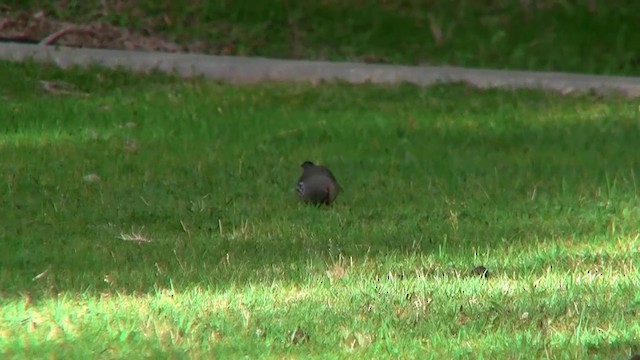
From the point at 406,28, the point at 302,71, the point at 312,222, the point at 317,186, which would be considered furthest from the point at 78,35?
the point at 312,222

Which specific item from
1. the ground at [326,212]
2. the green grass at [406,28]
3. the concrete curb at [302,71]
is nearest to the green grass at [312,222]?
the ground at [326,212]

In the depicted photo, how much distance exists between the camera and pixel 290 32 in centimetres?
1830

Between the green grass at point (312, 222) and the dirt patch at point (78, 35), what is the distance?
96.8 inches

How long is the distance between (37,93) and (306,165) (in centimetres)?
560

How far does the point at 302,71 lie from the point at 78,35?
3.75 m

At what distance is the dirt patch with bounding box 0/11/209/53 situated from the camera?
17672 mm

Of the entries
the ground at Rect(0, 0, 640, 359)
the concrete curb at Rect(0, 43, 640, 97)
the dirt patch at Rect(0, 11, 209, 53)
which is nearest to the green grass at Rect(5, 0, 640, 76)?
the ground at Rect(0, 0, 640, 359)

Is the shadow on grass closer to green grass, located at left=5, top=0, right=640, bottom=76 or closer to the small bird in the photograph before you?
the small bird

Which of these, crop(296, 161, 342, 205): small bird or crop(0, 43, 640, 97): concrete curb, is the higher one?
crop(296, 161, 342, 205): small bird

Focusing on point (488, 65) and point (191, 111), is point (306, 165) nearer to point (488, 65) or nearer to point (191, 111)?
point (191, 111)

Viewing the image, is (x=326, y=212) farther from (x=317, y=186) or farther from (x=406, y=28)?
(x=406, y=28)

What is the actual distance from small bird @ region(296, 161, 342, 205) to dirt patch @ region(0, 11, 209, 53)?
28.1 feet

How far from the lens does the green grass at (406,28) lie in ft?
56.5

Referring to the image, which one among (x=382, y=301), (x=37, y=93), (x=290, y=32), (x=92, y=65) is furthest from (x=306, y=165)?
(x=290, y=32)
